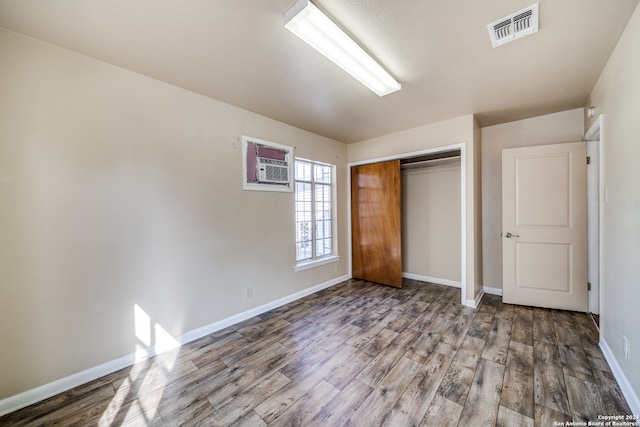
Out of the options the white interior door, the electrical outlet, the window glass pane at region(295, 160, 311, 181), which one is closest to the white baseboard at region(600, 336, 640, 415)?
the electrical outlet

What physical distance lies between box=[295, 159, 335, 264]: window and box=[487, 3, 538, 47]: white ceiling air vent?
8.43 feet

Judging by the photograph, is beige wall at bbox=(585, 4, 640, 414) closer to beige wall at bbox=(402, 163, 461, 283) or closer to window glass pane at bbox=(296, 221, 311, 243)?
beige wall at bbox=(402, 163, 461, 283)

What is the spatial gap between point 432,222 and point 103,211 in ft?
14.6

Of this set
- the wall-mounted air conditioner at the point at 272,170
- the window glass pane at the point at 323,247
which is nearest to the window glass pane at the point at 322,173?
the wall-mounted air conditioner at the point at 272,170

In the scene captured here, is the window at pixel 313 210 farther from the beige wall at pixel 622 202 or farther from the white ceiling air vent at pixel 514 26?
the beige wall at pixel 622 202

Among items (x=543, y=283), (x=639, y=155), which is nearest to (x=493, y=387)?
(x=639, y=155)

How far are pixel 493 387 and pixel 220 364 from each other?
2.19 m

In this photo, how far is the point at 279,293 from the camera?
3301 mm

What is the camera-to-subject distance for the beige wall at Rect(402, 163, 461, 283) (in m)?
4.02

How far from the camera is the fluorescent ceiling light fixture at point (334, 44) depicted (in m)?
1.46

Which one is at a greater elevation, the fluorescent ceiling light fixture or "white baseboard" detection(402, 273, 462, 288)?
the fluorescent ceiling light fixture

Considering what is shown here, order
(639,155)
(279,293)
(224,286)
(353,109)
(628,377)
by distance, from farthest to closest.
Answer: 1. (279,293)
2. (353,109)
3. (224,286)
4. (628,377)
5. (639,155)

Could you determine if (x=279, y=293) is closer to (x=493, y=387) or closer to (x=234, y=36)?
(x=493, y=387)

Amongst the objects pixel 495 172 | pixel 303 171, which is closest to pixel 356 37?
pixel 303 171
